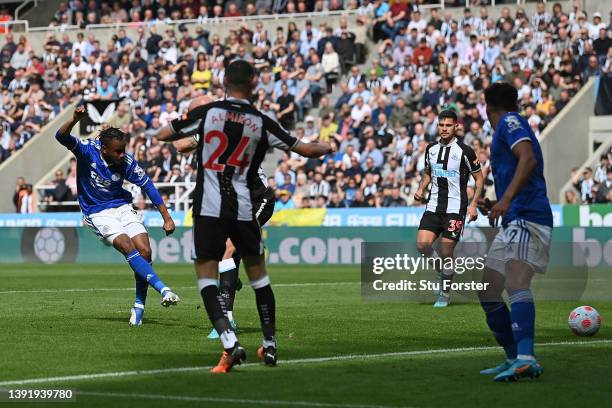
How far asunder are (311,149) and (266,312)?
4.64 ft

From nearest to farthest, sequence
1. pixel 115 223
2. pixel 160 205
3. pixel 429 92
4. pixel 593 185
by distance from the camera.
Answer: pixel 160 205
pixel 115 223
pixel 593 185
pixel 429 92

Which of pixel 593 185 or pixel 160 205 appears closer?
pixel 160 205

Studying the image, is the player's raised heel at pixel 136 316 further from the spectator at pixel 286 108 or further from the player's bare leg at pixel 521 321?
the spectator at pixel 286 108

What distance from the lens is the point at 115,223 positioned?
15.2 metres

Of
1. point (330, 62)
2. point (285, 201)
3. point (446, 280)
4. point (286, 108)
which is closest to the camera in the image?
point (446, 280)

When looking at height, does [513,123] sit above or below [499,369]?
above

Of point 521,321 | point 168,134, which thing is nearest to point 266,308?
point 168,134

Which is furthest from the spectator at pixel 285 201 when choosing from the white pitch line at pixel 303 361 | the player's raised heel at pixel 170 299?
the white pitch line at pixel 303 361

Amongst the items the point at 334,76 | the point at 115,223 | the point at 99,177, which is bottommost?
the point at 115,223

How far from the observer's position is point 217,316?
1016 centimetres

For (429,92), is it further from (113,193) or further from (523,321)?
(523,321)

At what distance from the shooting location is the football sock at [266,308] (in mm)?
10391

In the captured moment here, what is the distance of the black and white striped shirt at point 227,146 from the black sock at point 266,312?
0.67 meters

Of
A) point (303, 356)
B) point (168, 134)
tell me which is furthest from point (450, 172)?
point (168, 134)
